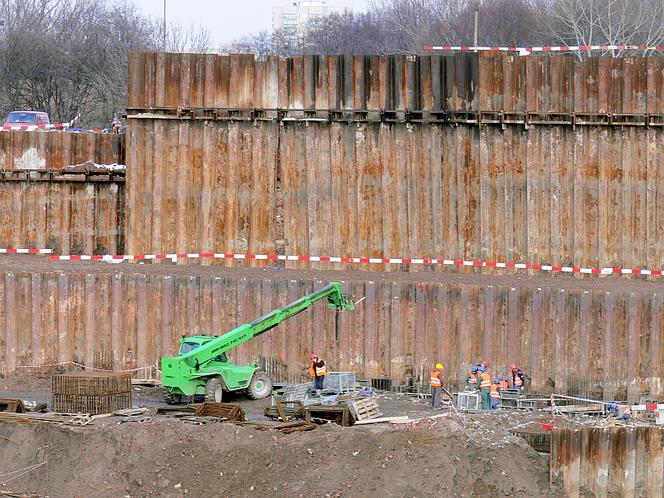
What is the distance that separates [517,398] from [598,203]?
21.5ft

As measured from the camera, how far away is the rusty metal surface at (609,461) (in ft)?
74.7

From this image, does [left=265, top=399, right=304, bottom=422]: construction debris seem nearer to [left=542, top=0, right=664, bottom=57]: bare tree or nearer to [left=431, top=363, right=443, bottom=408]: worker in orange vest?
[left=431, top=363, right=443, bottom=408]: worker in orange vest

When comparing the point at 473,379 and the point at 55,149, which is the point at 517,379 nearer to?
the point at 473,379

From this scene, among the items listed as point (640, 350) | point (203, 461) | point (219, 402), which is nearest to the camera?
point (203, 461)

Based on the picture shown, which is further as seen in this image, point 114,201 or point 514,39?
point 514,39

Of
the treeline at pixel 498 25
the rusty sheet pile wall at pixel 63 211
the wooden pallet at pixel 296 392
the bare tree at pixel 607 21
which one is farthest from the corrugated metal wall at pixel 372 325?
the bare tree at pixel 607 21

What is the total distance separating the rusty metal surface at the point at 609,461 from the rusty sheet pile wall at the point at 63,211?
14169 mm

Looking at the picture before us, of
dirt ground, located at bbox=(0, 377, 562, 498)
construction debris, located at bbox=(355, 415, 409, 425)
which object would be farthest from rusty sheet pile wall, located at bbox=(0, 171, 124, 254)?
construction debris, located at bbox=(355, 415, 409, 425)

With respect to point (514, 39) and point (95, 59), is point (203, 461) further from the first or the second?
point (514, 39)

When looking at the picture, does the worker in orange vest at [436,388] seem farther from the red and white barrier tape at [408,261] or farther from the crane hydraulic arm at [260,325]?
the red and white barrier tape at [408,261]

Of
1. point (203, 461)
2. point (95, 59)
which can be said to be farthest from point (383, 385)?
point (95, 59)

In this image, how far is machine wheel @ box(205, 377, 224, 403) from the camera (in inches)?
1000

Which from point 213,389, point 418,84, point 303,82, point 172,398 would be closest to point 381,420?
point 213,389

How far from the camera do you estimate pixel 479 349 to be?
2758 cm
